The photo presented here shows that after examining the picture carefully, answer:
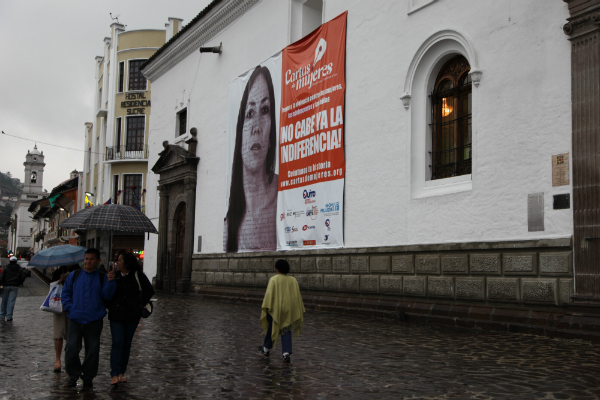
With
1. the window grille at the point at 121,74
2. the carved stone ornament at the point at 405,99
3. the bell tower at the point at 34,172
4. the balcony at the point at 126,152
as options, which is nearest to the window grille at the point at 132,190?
the balcony at the point at 126,152

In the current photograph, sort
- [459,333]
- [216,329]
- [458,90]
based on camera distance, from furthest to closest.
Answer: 1. [458,90]
2. [216,329]
3. [459,333]

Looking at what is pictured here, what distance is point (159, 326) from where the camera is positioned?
12.8 metres

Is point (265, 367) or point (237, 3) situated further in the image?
point (237, 3)

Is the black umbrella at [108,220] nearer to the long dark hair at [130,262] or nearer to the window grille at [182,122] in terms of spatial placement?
the long dark hair at [130,262]

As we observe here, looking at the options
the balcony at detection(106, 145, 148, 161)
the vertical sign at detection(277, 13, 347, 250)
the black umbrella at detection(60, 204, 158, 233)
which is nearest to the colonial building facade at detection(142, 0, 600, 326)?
the vertical sign at detection(277, 13, 347, 250)

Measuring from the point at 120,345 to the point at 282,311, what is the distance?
2358 millimetres

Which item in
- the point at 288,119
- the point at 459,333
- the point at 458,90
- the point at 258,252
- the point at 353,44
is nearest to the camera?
the point at 459,333

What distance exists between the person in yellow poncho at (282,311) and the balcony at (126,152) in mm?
33930

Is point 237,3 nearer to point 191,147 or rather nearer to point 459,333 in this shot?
point 191,147

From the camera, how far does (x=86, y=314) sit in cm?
691

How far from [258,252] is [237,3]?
8598 millimetres

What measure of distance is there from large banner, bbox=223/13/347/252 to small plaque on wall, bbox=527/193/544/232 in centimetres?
545

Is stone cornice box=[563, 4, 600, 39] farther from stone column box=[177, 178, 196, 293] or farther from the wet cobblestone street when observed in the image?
stone column box=[177, 178, 196, 293]

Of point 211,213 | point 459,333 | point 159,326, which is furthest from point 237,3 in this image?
point 459,333
